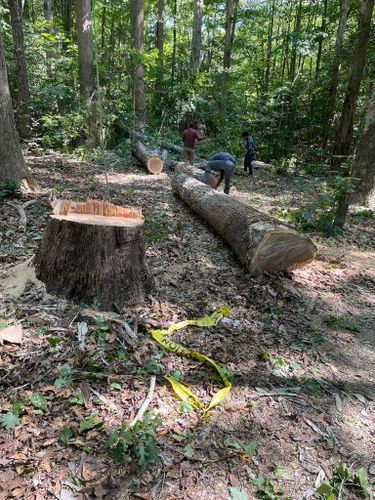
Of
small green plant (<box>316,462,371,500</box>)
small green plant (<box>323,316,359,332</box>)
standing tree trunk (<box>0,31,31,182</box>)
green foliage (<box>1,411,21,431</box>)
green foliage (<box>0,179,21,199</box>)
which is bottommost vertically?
small green plant (<box>323,316,359,332</box>)

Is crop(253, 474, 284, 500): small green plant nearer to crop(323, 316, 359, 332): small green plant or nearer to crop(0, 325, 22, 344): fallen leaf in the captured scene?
crop(0, 325, 22, 344): fallen leaf

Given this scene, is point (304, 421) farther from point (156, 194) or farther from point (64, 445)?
point (156, 194)

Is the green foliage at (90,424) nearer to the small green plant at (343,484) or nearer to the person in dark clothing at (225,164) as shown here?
the small green plant at (343,484)

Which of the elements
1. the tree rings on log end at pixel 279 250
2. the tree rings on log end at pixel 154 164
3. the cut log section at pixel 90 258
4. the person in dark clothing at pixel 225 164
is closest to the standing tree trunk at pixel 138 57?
the tree rings on log end at pixel 154 164

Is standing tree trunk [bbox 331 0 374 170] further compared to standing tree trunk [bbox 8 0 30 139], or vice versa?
standing tree trunk [bbox 8 0 30 139]

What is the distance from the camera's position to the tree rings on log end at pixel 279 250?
466cm

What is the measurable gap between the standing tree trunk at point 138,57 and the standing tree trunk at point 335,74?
756 centimetres

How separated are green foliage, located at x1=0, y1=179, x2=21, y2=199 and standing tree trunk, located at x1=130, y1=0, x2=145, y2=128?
32.6ft

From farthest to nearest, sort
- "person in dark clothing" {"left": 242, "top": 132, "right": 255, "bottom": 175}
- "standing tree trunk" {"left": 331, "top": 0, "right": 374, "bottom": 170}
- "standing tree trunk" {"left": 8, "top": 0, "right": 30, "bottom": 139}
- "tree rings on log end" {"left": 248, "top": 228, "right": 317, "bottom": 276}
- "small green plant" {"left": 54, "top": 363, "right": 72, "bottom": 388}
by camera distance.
Answer: "person in dark clothing" {"left": 242, "top": 132, "right": 255, "bottom": 175} → "standing tree trunk" {"left": 8, "top": 0, "right": 30, "bottom": 139} → "standing tree trunk" {"left": 331, "top": 0, "right": 374, "bottom": 170} → "tree rings on log end" {"left": 248, "top": 228, "right": 317, "bottom": 276} → "small green plant" {"left": 54, "top": 363, "right": 72, "bottom": 388}

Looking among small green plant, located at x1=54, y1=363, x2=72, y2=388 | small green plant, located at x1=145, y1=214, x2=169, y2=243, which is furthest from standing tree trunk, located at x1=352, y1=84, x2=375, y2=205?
small green plant, located at x1=54, y1=363, x2=72, y2=388

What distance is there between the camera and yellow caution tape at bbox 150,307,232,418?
9.04ft

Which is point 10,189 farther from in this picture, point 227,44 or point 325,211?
point 227,44

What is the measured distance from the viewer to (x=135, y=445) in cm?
223

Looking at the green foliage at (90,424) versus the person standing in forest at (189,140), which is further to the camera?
the person standing in forest at (189,140)
